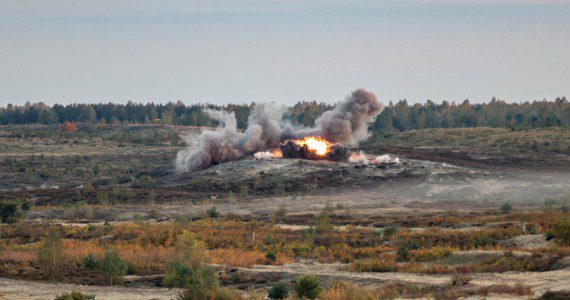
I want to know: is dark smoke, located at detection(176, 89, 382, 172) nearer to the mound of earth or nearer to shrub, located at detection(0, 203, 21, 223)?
the mound of earth

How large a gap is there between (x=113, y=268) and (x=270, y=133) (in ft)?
260

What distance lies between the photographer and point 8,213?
65.6 m

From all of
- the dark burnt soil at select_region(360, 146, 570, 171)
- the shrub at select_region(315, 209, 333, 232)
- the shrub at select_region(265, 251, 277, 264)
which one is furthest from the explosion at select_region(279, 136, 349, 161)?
the shrub at select_region(265, 251, 277, 264)

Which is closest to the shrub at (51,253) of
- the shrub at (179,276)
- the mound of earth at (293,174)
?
the shrub at (179,276)

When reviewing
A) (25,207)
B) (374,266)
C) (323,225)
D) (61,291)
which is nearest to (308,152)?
(25,207)

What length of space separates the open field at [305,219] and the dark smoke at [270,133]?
13.1 feet

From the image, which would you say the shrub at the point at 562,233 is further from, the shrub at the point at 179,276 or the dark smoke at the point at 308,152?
the dark smoke at the point at 308,152

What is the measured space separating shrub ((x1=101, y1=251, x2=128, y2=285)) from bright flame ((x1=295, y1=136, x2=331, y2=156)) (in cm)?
7353

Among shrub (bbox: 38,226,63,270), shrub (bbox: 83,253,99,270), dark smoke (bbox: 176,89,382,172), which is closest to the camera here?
shrub (bbox: 83,253,99,270)

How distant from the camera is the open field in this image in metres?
33.8

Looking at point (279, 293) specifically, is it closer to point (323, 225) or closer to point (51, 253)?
point (51, 253)

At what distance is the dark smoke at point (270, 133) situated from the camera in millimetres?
109938

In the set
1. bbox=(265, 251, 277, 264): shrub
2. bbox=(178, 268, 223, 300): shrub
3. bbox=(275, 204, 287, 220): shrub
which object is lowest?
bbox=(275, 204, 287, 220): shrub

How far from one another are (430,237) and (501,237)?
4.16 metres
